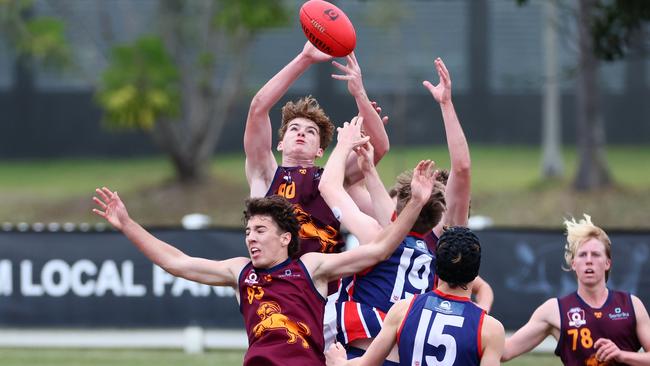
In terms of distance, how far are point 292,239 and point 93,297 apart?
263 inches

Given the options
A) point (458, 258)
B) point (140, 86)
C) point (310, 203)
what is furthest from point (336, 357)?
point (140, 86)

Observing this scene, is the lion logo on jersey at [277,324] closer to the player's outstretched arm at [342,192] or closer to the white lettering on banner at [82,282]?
the player's outstretched arm at [342,192]

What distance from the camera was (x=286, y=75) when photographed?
6895 millimetres

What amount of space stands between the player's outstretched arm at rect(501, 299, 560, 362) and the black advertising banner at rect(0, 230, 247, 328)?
18.7ft

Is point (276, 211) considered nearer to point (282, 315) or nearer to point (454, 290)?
point (282, 315)

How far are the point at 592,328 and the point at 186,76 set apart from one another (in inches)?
748

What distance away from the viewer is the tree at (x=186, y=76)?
74.4 ft

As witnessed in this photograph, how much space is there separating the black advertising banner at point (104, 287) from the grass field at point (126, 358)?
38 centimetres

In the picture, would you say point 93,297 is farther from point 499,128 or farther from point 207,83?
point 499,128

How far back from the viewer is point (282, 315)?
5965 millimetres

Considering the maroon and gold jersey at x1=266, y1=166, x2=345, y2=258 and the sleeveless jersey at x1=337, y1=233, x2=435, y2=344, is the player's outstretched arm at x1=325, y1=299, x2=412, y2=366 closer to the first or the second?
the sleeveless jersey at x1=337, y1=233, x2=435, y2=344

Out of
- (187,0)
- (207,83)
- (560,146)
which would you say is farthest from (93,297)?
(560,146)

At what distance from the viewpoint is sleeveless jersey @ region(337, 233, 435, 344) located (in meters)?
6.55

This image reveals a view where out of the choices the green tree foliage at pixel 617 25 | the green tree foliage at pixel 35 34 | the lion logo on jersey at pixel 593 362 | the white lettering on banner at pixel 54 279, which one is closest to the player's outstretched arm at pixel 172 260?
the lion logo on jersey at pixel 593 362
